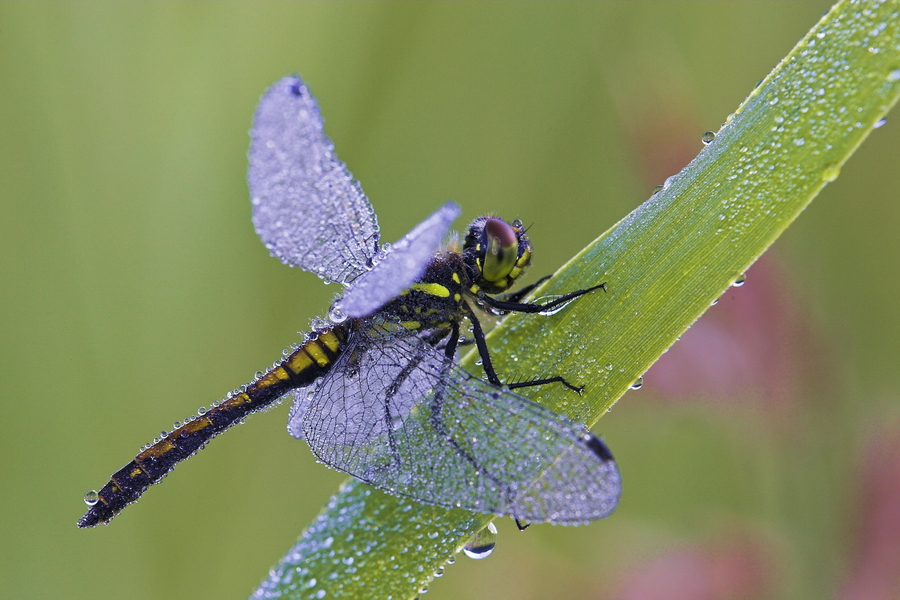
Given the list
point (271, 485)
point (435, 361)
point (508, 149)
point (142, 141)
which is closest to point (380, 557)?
point (435, 361)

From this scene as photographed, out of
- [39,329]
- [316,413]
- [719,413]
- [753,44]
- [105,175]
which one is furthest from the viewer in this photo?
[753,44]

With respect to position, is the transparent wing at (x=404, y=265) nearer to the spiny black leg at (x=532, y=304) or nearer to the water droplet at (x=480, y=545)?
the spiny black leg at (x=532, y=304)

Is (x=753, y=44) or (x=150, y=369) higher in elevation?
(x=150, y=369)

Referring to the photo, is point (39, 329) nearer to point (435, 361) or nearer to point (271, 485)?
point (271, 485)

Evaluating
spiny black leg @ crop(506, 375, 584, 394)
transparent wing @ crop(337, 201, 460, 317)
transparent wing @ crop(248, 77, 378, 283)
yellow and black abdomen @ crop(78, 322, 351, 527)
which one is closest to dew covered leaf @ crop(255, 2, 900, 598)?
spiny black leg @ crop(506, 375, 584, 394)

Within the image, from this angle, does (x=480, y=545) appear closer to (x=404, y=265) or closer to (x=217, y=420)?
(x=404, y=265)

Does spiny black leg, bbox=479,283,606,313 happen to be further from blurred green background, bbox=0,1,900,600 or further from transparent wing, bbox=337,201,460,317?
blurred green background, bbox=0,1,900,600
